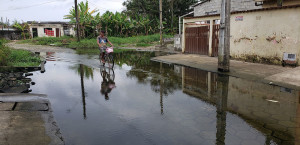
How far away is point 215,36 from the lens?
1537 cm

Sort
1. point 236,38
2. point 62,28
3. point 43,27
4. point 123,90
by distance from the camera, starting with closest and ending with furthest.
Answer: point 123,90 → point 236,38 → point 43,27 → point 62,28

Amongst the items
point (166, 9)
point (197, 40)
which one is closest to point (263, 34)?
point (197, 40)

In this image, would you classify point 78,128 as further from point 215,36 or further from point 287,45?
point 215,36

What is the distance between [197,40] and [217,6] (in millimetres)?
7852

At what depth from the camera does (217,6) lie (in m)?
23.2

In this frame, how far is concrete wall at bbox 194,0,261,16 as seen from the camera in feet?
68.1

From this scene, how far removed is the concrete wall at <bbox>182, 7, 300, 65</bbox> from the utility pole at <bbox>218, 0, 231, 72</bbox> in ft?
10.4

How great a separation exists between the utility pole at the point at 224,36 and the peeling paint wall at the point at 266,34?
3175 mm

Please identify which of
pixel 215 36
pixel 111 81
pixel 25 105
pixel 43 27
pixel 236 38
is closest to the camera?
pixel 25 105

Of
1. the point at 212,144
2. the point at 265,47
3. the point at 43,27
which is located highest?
the point at 43,27

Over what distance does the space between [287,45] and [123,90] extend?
8379 millimetres

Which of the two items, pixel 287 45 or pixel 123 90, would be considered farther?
pixel 287 45

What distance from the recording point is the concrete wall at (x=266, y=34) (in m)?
10.9

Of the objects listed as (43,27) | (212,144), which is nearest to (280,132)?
(212,144)
